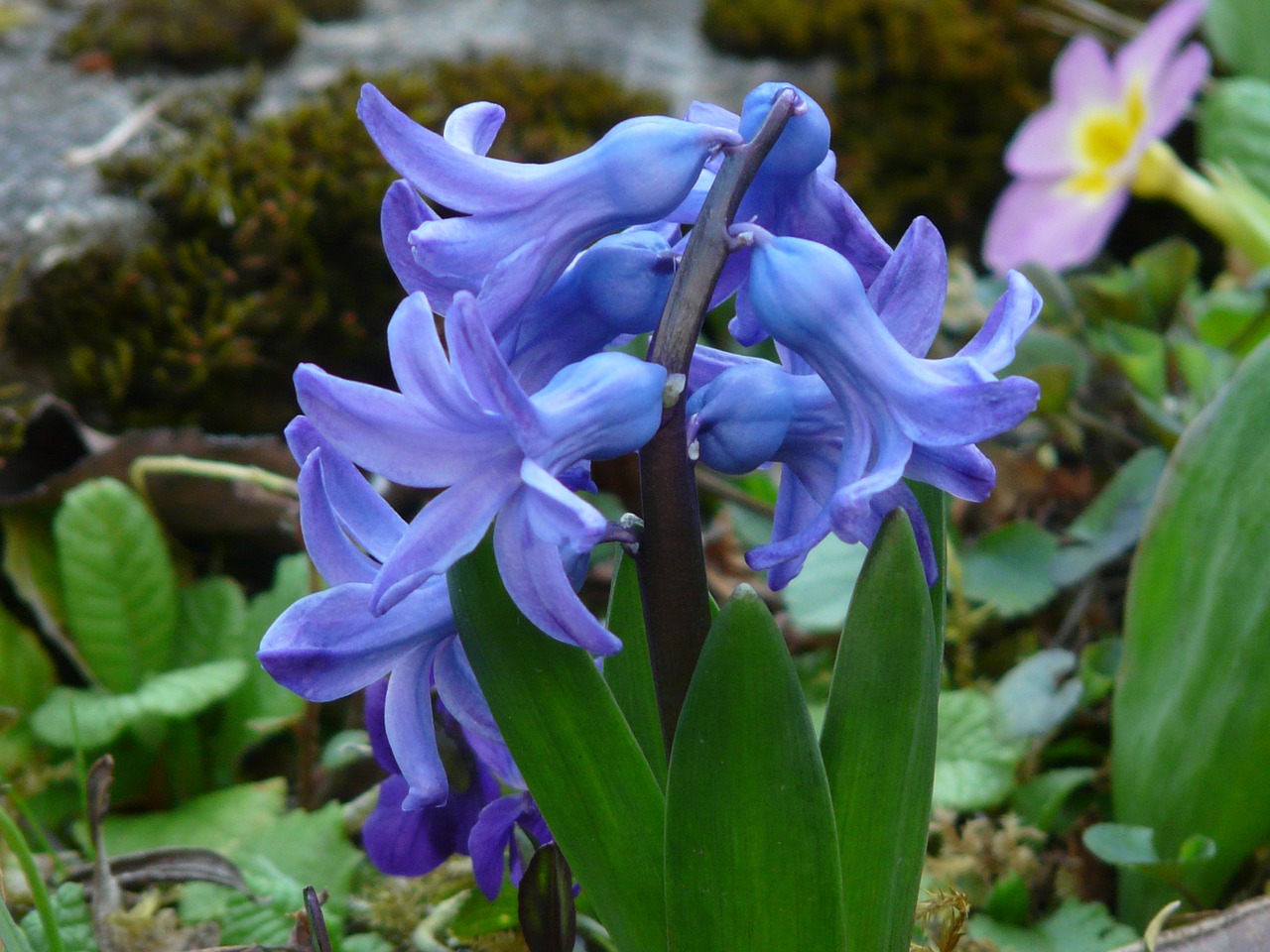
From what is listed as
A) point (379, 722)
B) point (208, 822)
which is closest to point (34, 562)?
point (208, 822)

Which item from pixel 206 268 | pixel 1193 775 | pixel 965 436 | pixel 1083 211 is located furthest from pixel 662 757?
pixel 1083 211

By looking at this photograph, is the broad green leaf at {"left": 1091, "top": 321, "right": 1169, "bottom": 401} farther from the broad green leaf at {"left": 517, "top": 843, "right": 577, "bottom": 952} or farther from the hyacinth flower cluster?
the broad green leaf at {"left": 517, "top": 843, "right": 577, "bottom": 952}

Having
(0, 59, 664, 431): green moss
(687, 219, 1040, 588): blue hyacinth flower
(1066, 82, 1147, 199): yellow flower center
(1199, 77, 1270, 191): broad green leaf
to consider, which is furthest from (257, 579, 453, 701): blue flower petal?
(1199, 77, 1270, 191): broad green leaf

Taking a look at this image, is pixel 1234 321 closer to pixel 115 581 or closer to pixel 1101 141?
pixel 1101 141

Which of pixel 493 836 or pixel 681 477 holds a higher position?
pixel 681 477

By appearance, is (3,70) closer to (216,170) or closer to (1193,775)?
(216,170)

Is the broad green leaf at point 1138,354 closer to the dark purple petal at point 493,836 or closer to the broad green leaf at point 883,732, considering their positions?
the broad green leaf at point 883,732
